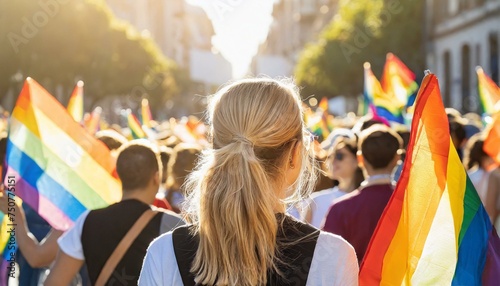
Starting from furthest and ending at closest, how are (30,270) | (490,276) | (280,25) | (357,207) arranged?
(280,25) → (30,270) → (357,207) → (490,276)

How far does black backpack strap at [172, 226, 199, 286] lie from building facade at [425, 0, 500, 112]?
35401mm

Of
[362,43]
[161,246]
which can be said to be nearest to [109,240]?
[161,246]

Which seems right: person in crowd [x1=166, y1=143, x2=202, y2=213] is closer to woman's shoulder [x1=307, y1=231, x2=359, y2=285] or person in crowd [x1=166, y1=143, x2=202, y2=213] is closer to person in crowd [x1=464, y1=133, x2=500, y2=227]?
person in crowd [x1=464, y1=133, x2=500, y2=227]

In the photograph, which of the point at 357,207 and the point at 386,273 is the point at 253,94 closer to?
the point at 386,273

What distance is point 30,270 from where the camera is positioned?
647cm

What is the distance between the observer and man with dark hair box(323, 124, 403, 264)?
5.13 m

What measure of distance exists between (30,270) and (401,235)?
12.8 ft

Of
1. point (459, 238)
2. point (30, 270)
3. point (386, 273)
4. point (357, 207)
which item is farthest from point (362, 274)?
point (30, 270)

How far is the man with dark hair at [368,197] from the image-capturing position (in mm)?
5129

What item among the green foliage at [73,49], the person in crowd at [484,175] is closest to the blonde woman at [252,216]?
the person in crowd at [484,175]

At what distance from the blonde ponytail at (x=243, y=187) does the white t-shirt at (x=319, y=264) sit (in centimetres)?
10

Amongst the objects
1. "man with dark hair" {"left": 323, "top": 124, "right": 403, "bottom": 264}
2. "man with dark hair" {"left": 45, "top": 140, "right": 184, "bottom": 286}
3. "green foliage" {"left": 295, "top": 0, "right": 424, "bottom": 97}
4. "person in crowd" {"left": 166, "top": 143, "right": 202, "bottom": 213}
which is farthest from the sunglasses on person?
"green foliage" {"left": 295, "top": 0, "right": 424, "bottom": 97}

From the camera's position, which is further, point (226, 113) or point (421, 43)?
point (421, 43)

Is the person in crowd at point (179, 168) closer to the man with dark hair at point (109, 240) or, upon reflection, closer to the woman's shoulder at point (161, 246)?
the man with dark hair at point (109, 240)
